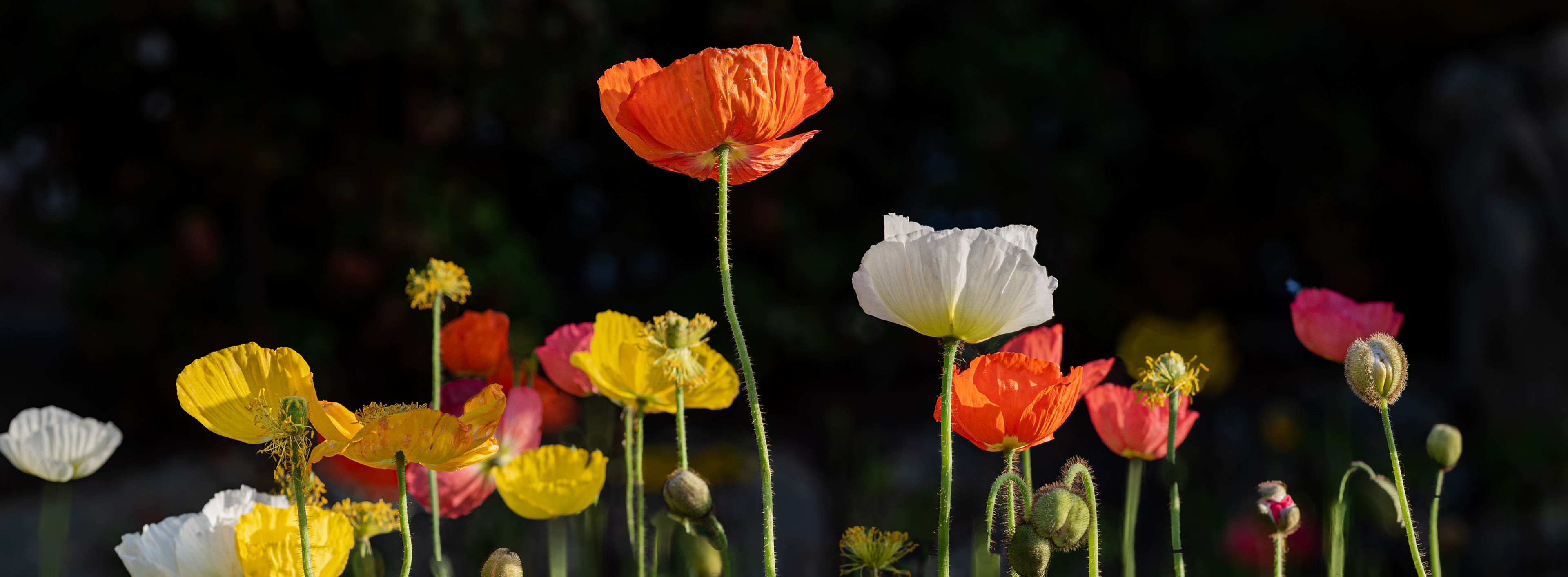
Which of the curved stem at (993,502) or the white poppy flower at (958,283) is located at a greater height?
the white poppy flower at (958,283)

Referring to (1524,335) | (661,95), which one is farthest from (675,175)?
(661,95)

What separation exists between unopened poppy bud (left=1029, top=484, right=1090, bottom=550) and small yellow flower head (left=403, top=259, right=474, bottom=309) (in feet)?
1.28

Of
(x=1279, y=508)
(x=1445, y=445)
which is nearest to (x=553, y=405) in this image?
(x=1279, y=508)

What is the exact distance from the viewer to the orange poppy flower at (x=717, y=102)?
59 cm

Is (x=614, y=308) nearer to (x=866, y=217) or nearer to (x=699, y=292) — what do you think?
(x=699, y=292)

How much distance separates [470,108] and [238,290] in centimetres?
85

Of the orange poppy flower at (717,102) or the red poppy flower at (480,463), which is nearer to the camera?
the orange poppy flower at (717,102)

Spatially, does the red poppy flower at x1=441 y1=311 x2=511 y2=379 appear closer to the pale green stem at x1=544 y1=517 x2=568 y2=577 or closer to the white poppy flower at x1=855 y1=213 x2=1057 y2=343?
the pale green stem at x1=544 y1=517 x2=568 y2=577

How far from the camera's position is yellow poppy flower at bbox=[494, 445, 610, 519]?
0.75 m

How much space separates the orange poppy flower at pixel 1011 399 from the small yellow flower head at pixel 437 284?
0.34 m

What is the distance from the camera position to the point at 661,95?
595mm

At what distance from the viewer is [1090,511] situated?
619mm

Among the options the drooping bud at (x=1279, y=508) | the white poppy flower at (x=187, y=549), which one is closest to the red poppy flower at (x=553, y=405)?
the white poppy flower at (x=187, y=549)

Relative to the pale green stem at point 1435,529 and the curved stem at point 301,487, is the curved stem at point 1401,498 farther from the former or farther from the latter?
the curved stem at point 301,487
